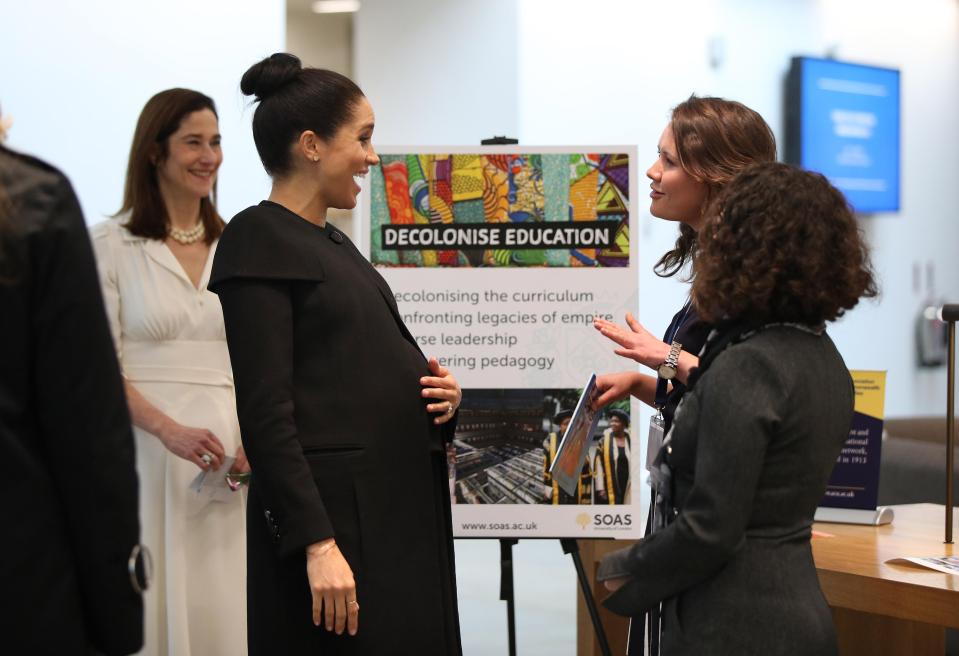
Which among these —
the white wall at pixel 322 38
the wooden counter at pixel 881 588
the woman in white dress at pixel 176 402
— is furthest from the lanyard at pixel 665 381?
the white wall at pixel 322 38

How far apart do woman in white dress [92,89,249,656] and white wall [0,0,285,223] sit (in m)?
1.47

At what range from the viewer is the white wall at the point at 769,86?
19.8 feet

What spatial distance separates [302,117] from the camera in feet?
6.14

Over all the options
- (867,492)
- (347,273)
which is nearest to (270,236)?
(347,273)

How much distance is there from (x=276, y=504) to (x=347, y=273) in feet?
1.37

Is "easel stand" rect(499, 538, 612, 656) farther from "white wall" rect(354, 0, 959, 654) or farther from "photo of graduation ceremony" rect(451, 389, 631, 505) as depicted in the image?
"white wall" rect(354, 0, 959, 654)

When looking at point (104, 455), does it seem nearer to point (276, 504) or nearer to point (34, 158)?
point (34, 158)

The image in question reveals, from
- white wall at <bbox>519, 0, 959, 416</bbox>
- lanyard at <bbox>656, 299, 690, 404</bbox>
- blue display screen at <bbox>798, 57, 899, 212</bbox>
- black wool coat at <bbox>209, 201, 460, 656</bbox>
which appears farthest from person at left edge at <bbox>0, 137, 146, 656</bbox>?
blue display screen at <bbox>798, 57, 899, 212</bbox>

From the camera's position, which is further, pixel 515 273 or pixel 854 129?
pixel 854 129

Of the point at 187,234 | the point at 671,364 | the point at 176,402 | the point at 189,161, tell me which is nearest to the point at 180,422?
the point at 176,402

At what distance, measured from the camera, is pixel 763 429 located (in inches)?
57.5

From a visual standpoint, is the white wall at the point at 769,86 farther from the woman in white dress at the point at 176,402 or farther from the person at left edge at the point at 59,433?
the person at left edge at the point at 59,433

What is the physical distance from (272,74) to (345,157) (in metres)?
0.19

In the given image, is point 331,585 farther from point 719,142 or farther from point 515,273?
point 515,273
